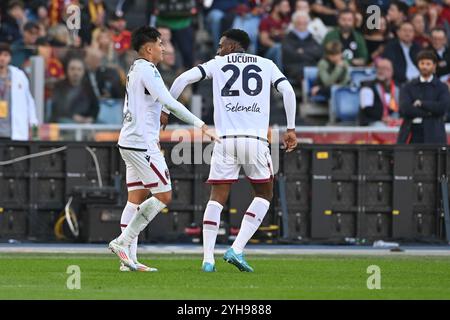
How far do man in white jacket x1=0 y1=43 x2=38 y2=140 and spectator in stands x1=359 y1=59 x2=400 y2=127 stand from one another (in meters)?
5.62

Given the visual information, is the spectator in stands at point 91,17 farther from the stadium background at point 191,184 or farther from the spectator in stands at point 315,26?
the spectator in stands at point 315,26

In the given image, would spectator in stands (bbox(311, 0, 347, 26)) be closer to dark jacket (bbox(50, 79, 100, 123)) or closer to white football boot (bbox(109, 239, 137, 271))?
dark jacket (bbox(50, 79, 100, 123))

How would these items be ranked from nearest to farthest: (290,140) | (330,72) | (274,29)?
(290,140) < (330,72) < (274,29)

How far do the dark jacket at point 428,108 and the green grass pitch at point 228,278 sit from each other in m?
3.57

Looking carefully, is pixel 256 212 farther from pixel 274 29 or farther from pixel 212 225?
pixel 274 29

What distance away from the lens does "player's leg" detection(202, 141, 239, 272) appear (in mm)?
15289

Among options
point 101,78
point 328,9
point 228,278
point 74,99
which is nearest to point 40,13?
point 101,78

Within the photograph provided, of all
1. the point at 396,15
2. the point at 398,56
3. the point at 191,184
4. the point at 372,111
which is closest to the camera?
the point at 191,184

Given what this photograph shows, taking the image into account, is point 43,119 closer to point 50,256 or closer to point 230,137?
point 50,256

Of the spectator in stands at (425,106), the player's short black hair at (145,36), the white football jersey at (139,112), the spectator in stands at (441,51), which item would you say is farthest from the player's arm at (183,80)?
the spectator in stands at (441,51)

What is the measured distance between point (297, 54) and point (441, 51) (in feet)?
8.77

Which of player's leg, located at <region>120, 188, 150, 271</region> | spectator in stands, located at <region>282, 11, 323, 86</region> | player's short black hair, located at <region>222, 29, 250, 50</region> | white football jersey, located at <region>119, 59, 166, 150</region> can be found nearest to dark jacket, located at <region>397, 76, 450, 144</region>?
spectator in stands, located at <region>282, 11, 323, 86</region>

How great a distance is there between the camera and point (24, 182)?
20859 millimetres

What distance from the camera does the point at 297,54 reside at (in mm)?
25875
